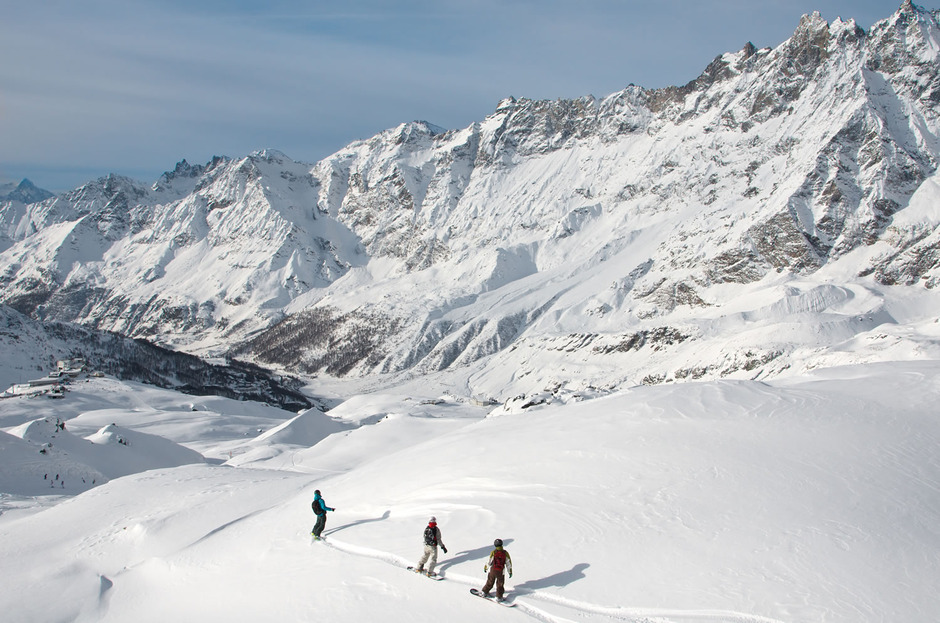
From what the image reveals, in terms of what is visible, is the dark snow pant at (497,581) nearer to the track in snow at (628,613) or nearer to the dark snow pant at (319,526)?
the track in snow at (628,613)

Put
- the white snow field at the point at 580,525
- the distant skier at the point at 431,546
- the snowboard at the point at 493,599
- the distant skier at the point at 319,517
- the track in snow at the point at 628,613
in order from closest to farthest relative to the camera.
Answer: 1. the track in snow at the point at 628,613
2. the snowboard at the point at 493,599
3. the white snow field at the point at 580,525
4. the distant skier at the point at 431,546
5. the distant skier at the point at 319,517

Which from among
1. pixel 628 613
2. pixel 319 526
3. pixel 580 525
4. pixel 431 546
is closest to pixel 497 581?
pixel 431 546

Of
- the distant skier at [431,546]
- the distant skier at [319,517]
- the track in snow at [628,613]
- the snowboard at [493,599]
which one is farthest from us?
the distant skier at [319,517]

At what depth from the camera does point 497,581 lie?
14453 mm

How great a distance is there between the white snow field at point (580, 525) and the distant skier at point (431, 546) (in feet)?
0.98

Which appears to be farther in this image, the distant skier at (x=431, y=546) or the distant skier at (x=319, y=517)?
the distant skier at (x=319, y=517)

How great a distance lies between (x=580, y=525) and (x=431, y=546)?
430 cm

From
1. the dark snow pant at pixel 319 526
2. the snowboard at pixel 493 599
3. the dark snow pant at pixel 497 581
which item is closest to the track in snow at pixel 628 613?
the snowboard at pixel 493 599

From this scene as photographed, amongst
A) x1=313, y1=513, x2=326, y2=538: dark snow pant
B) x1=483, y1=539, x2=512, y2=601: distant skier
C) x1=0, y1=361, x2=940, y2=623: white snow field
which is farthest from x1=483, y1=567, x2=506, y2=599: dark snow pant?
x1=313, y1=513, x2=326, y2=538: dark snow pant

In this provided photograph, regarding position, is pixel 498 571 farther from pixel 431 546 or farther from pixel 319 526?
pixel 319 526

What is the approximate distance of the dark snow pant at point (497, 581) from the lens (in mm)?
14445

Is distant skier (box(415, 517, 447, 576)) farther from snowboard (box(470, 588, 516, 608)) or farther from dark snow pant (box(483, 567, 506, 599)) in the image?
dark snow pant (box(483, 567, 506, 599))

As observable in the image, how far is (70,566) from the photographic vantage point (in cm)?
2231

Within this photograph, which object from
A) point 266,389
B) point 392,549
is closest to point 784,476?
point 392,549
